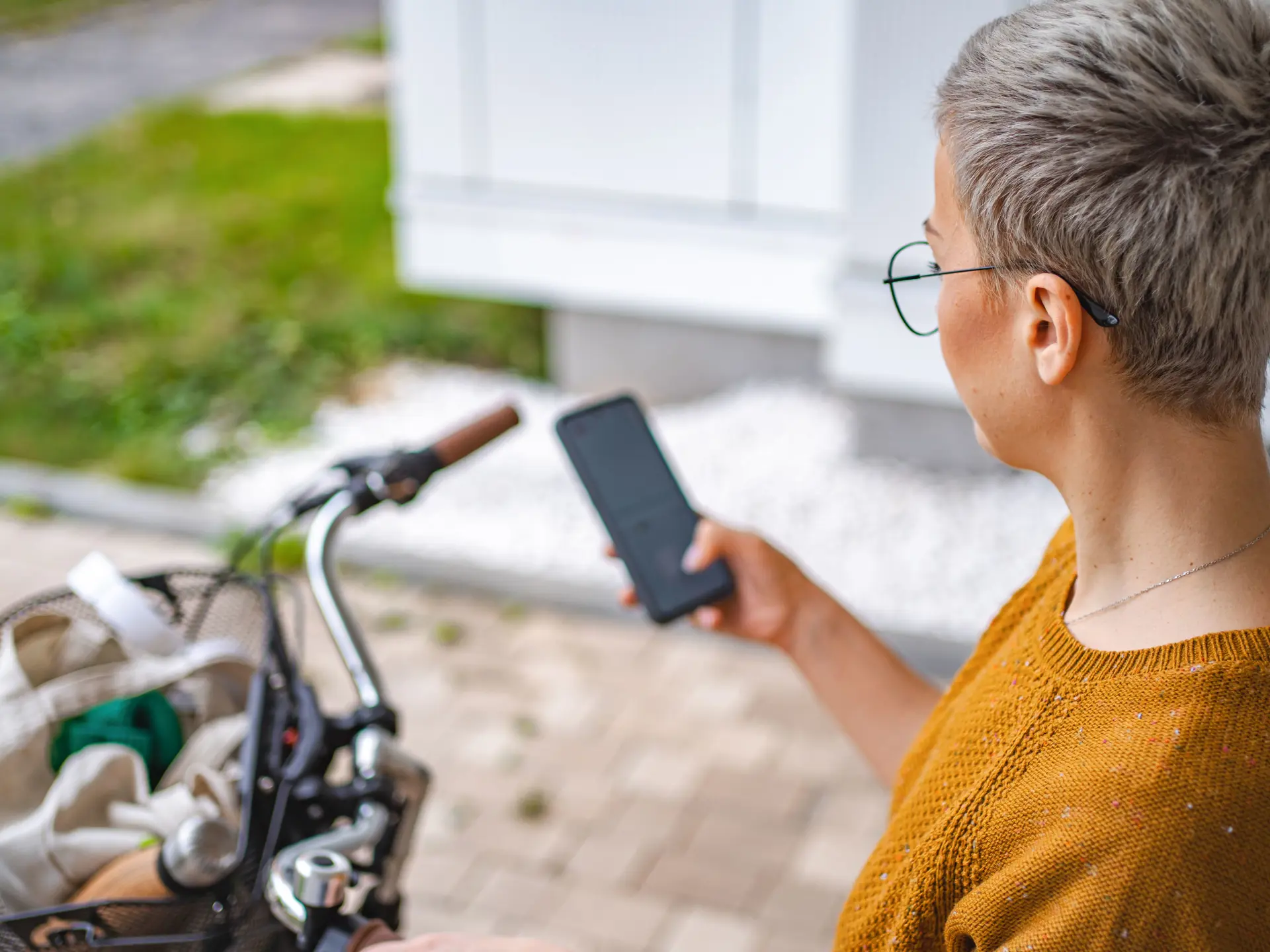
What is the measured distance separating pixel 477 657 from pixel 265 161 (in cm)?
472

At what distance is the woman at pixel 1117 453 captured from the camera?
96 centimetres

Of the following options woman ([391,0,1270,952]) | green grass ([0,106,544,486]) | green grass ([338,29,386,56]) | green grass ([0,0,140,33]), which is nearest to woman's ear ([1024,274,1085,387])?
woman ([391,0,1270,952])

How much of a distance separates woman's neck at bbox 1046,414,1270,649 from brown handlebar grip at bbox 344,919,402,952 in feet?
2.43

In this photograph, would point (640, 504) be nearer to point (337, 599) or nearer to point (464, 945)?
point (337, 599)

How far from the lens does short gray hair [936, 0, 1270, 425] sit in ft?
3.11

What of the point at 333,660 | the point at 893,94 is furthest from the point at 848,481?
the point at 333,660

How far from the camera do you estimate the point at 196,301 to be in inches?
238

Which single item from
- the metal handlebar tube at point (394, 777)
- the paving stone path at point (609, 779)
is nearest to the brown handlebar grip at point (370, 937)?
the metal handlebar tube at point (394, 777)

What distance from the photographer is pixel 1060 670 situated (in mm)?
1132

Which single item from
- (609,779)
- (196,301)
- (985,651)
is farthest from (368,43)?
(985,651)

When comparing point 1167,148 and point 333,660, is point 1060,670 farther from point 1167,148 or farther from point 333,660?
point 333,660

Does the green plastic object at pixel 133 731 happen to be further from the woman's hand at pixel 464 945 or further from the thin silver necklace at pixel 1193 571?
the thin silver necklace at pixel 1193 571

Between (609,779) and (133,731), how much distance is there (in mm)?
1892

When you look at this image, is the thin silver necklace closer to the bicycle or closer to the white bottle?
the bicycle
